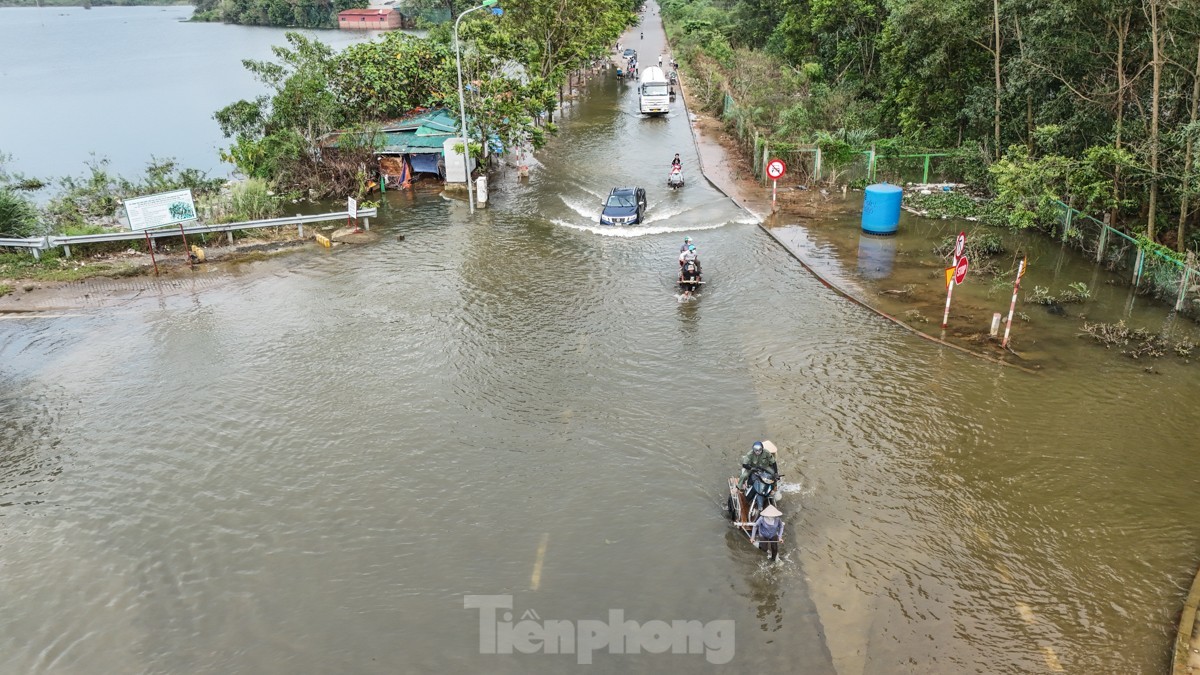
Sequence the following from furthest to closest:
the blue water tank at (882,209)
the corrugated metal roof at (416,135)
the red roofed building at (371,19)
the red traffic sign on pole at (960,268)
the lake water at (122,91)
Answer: the red roofed building at (371,19), the lake water at (122,91), the corrugated metal roof at (416,135), the blue water tank at (882,209), the red traffic sign on pole at (960,268)

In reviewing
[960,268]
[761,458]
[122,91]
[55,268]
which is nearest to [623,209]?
[960,268]

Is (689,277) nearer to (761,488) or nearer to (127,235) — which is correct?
(761,488)

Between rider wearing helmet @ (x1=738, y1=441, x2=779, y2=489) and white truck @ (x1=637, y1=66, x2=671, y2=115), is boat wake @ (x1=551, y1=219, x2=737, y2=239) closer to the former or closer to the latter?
rider wearing helmet @ (x1=738, y1=441, x2=779, y2=489)

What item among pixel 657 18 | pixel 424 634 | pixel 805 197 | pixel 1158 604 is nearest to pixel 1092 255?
pixel 805 197

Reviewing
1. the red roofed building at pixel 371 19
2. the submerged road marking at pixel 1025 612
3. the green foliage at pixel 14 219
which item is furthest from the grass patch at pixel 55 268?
the red roofed building at pixel 371 19

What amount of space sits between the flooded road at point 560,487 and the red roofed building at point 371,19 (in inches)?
4128

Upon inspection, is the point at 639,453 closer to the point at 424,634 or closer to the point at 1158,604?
the point at 424,634

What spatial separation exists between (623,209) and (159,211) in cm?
1478

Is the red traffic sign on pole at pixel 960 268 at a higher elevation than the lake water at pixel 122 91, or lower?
lower

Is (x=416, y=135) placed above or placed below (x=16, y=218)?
above

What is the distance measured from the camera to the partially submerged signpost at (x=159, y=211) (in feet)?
76.3

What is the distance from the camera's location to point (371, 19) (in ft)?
371

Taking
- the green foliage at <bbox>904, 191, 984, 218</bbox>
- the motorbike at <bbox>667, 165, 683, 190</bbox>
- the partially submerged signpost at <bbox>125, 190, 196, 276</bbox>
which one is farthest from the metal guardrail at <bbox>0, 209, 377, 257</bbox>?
the green foliage at <bbox>904, 191, 984, 218</bbox>

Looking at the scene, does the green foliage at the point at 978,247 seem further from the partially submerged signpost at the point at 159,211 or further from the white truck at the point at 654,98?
the white truck at the point at 654,98
